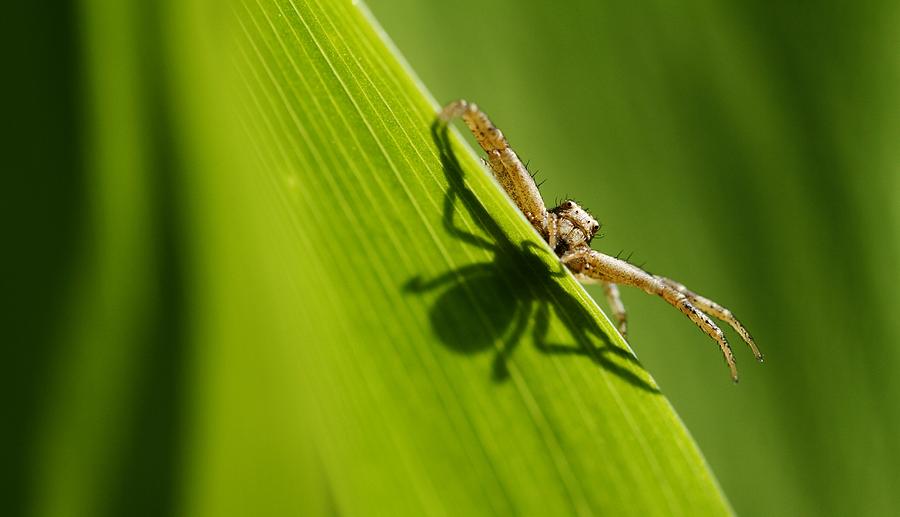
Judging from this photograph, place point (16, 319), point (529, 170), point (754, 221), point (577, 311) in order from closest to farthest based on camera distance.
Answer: point (16, 319) < point (577, 311) < point (754, 221) < point (529, 170)

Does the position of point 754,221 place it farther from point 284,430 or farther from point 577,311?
point 284,430

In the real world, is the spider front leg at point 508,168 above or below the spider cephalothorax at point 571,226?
above

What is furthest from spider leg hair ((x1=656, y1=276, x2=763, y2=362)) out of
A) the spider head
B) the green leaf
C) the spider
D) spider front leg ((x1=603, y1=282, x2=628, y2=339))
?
the green leaf

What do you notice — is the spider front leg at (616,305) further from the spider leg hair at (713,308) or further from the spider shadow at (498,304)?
the spider shadow at (498,304)

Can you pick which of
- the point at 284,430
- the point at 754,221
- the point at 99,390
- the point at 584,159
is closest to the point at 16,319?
the point at 99,390

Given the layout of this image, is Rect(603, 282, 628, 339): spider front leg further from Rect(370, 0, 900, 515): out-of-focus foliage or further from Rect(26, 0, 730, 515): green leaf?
Rect(26, 0, 730, 515): green leaf

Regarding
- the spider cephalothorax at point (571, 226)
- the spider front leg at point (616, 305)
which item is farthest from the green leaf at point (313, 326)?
the spider front leg at point (616, 305)
